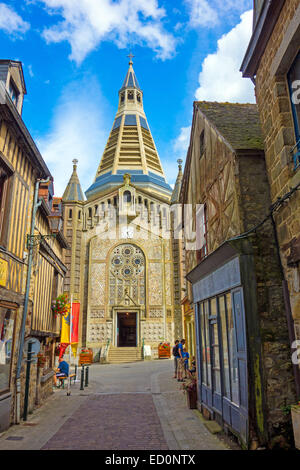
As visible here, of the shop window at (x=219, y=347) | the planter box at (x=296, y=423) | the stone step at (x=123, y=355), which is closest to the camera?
the planter box at (x=296, y=423)

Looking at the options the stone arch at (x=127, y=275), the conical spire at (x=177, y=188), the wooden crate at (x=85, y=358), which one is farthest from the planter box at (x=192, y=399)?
the conical spire at (x=177, y=188)

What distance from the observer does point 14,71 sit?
729 centimetres

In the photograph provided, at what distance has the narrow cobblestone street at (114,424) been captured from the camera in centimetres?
546

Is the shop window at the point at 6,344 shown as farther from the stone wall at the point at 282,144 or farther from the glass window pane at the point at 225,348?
the stone wall at the point at 282,144

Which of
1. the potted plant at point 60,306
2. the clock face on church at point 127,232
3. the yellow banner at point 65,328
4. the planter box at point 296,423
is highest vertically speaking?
the clock face on church at point 127,232

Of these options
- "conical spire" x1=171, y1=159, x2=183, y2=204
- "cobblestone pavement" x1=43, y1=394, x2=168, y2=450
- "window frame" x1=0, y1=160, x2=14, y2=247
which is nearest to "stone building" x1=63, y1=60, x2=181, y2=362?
"conical spire" x1=171, y1=159, x2=183, y2=204

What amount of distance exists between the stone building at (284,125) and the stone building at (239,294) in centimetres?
27

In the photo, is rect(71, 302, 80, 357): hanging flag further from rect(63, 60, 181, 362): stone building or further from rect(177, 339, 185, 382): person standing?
rect(63, 60, 181, 362): stone building

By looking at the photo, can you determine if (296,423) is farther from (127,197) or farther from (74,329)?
(127,197)

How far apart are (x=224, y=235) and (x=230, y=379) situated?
2.56 meters

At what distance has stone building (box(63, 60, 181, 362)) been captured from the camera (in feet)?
77.2

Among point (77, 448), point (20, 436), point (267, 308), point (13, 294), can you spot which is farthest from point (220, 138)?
point (20, 436)

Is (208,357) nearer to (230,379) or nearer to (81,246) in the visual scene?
(230,379)

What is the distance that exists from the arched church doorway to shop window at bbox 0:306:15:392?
17064 mm
